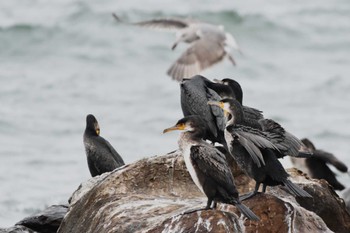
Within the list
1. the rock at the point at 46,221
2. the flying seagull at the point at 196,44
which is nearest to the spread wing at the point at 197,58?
the flying seagull at the point at 196,44

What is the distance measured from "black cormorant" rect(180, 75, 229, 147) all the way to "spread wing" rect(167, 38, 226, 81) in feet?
11.9

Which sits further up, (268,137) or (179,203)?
(268,137)

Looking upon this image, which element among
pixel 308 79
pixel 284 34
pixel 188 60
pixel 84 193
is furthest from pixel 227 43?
pixel 284 34

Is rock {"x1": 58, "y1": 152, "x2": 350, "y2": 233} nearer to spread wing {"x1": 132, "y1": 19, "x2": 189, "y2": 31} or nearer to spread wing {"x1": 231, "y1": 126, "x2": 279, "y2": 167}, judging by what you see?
spread wing {"x1": 231, "y1": 126, "x2": 279, "y2": 167}

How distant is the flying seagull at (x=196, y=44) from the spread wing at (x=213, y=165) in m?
5.49

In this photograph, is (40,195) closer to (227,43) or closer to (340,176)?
(227,43)

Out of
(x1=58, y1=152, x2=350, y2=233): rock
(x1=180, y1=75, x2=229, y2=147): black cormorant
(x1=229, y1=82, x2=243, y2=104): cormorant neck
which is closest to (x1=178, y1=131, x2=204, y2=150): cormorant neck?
(x1=58, y1=152, x2=350, y2=233): rock

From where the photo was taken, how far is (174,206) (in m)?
7.43

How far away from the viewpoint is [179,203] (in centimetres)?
752

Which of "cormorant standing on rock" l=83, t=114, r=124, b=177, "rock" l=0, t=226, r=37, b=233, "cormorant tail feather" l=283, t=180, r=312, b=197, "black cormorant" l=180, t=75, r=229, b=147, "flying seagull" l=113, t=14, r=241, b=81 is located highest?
"black cormorant" l=180, t=75, r=229, b=147

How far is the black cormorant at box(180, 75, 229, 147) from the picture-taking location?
8.50m

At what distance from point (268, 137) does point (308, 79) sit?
13.4m

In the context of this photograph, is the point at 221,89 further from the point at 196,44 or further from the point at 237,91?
the point at 196,44

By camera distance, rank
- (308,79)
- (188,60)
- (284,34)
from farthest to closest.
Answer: (284,34) < (308,79) < (188,60)
